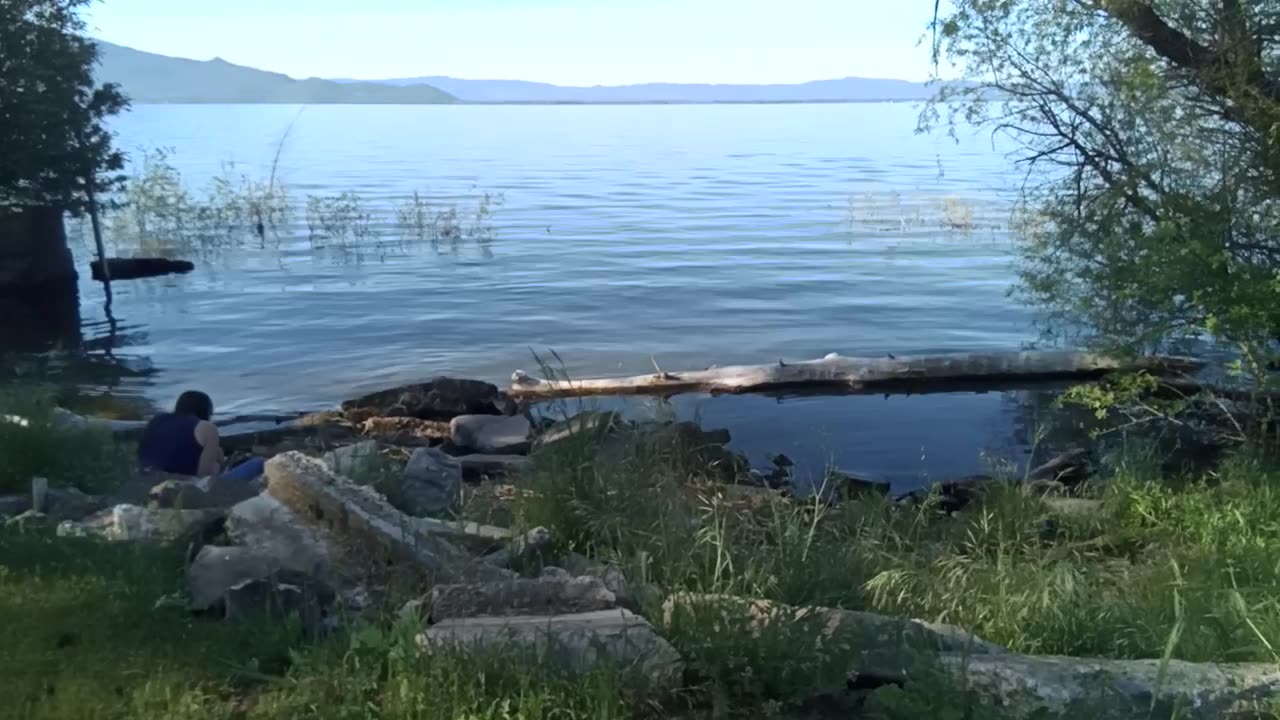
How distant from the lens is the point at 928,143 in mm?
78812

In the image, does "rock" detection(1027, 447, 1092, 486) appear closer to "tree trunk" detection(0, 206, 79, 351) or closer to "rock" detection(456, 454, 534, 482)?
"rock" detection(456, 454, 534, 482)

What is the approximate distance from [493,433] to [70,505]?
5659 mm

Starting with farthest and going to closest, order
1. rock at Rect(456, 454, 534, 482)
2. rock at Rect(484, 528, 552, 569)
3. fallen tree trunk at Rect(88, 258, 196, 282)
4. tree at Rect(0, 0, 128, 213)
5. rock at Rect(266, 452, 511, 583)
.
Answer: fallen tree trunk at Rect(88, 258, 196, 282) → tree at Rect(0, 0, 128, 213) → rock at Rect(456, 454, 534, 482) → rock at Rect(484, 528, 552, 569) → rock at Rect(266, 452, 511, 583)

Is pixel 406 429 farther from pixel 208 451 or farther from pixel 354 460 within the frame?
pixel 354 460

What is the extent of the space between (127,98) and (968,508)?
2254cm

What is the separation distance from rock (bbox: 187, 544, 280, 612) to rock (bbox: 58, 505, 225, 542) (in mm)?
728

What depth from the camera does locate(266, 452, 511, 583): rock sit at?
5.89 meters

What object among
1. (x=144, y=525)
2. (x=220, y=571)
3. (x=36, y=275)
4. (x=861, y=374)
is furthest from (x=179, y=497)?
(x=36, y=275)

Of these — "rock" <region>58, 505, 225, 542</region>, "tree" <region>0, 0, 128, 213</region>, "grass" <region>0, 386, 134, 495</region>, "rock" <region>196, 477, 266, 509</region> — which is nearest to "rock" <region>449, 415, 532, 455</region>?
"grass" <region>0, 386, 134, 495</region>

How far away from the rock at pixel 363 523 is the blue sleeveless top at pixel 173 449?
3.51m

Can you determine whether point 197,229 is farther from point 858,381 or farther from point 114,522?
point 114,522

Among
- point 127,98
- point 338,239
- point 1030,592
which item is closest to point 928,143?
point 338,239

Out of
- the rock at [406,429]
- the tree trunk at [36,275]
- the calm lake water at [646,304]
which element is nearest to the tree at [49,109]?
the tree trunk at [36,275]

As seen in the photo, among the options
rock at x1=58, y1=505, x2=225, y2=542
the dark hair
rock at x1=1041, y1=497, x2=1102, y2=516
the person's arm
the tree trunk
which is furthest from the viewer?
the tree trunk
